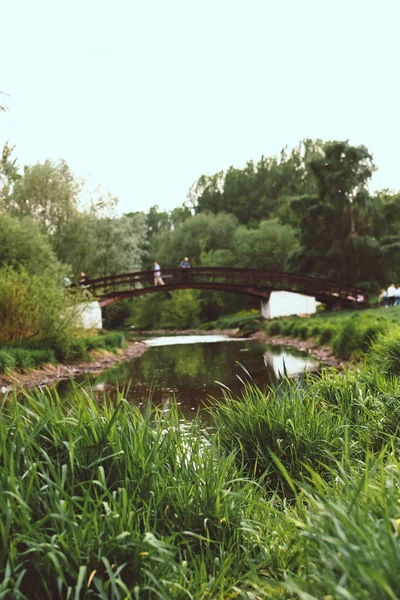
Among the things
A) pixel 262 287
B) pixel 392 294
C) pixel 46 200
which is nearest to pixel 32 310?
pixel 392 294

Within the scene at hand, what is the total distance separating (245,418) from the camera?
17.8ft

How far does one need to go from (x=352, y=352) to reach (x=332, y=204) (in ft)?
94.1

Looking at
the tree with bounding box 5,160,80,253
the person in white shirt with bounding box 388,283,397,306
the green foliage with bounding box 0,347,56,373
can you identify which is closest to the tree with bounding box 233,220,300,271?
the tree with bounding box 5,160,80,253

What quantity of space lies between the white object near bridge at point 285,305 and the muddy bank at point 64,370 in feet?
53.2

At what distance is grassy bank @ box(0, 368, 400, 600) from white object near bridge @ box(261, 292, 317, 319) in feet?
124

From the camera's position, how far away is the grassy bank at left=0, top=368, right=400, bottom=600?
2.37 m

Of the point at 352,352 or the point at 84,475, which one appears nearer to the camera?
the point at 84,475

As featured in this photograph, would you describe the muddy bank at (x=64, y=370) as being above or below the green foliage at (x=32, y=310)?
below

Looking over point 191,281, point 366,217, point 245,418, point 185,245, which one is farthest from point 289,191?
point 245,418

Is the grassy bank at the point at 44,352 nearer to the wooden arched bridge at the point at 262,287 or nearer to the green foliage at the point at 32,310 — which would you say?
the green foliage at the point at 32,310

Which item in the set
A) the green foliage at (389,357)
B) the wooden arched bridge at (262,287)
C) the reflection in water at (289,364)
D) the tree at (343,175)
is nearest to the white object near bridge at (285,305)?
the wooden arched bridge at (262,287)

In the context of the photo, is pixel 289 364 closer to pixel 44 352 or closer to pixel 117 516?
pixel 44 352

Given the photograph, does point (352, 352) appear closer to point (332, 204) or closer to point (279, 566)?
point (279, 566)

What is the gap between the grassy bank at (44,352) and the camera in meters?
15.5
